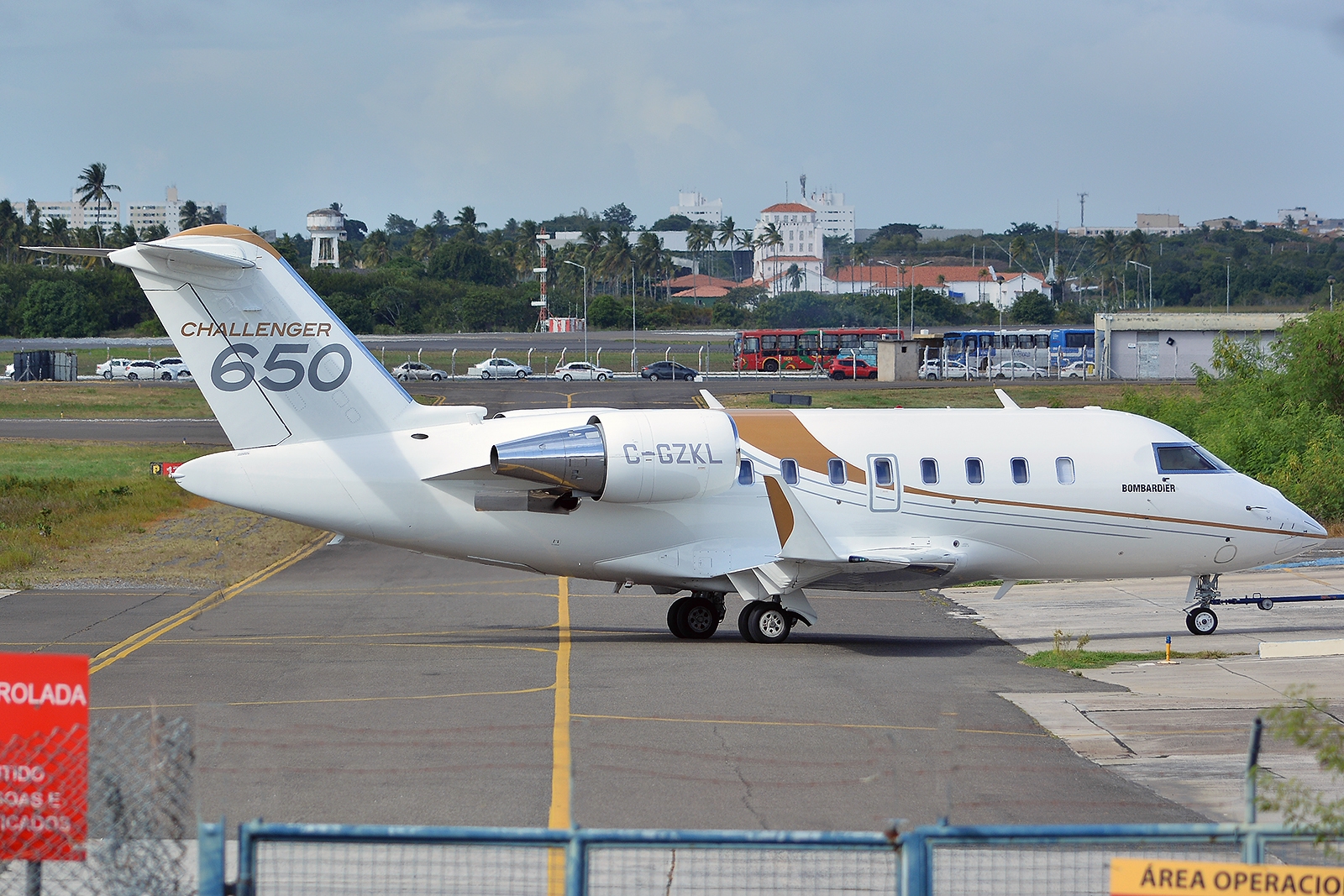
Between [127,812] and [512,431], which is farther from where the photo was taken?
[512,431]

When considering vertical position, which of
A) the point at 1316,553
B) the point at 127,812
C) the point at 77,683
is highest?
the point at 77,683

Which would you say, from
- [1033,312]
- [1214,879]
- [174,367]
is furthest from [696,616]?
[1033,312]

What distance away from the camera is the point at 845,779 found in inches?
480

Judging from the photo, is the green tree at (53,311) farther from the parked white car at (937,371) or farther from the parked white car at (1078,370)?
the parked white car at (1078,370)

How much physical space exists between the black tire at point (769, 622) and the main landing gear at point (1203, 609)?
6.33m

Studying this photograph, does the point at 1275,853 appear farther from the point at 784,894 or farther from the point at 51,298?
the point at 51,298

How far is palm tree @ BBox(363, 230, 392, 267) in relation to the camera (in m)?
189

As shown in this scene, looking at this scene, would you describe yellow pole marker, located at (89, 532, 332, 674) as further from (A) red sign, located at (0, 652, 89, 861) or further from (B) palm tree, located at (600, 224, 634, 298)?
(B) palm tree, located at (600, 224, 634, 298)

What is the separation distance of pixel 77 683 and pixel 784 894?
456cm

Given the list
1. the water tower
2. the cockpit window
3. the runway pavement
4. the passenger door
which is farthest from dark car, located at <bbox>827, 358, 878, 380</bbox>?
the water tower

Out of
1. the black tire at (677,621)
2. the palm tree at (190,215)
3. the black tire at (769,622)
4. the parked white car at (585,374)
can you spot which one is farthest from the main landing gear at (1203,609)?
the palm tree at (190,215)

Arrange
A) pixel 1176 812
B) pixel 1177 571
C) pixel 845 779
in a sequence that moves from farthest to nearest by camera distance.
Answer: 1. pixel 1177 571
2. pixel 845 779
3. pixel 1176 812

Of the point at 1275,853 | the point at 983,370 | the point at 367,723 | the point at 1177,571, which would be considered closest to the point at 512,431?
the point at 367,723

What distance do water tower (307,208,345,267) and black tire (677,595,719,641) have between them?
17340 cm
